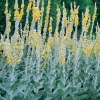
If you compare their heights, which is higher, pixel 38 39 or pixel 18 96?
pixel 38 39

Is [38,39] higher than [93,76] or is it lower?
higher

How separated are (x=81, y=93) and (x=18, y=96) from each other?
90 cm

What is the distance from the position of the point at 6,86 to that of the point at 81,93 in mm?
1061

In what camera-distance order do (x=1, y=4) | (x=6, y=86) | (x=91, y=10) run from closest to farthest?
(x=6, y=86) → (x=1, y=4) → (x=91, y=10)

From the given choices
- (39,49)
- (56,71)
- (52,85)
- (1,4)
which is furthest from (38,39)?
(1,4)

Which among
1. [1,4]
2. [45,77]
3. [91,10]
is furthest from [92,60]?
[91,10]

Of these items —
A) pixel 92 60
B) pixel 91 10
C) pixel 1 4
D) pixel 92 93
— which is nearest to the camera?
pixel 92 93

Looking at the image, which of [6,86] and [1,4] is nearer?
[6,86]

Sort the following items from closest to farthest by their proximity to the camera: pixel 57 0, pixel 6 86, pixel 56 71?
pixel 6 86
pixel 56 71
pixel 57 0

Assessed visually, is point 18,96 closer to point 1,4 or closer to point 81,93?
point 81,93

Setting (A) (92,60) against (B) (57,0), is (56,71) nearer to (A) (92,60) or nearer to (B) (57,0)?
(A) (92,60)

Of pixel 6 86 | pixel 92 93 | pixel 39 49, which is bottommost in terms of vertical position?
pixel 92 93

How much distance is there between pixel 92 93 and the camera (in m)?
4.58

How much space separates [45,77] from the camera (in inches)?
184
